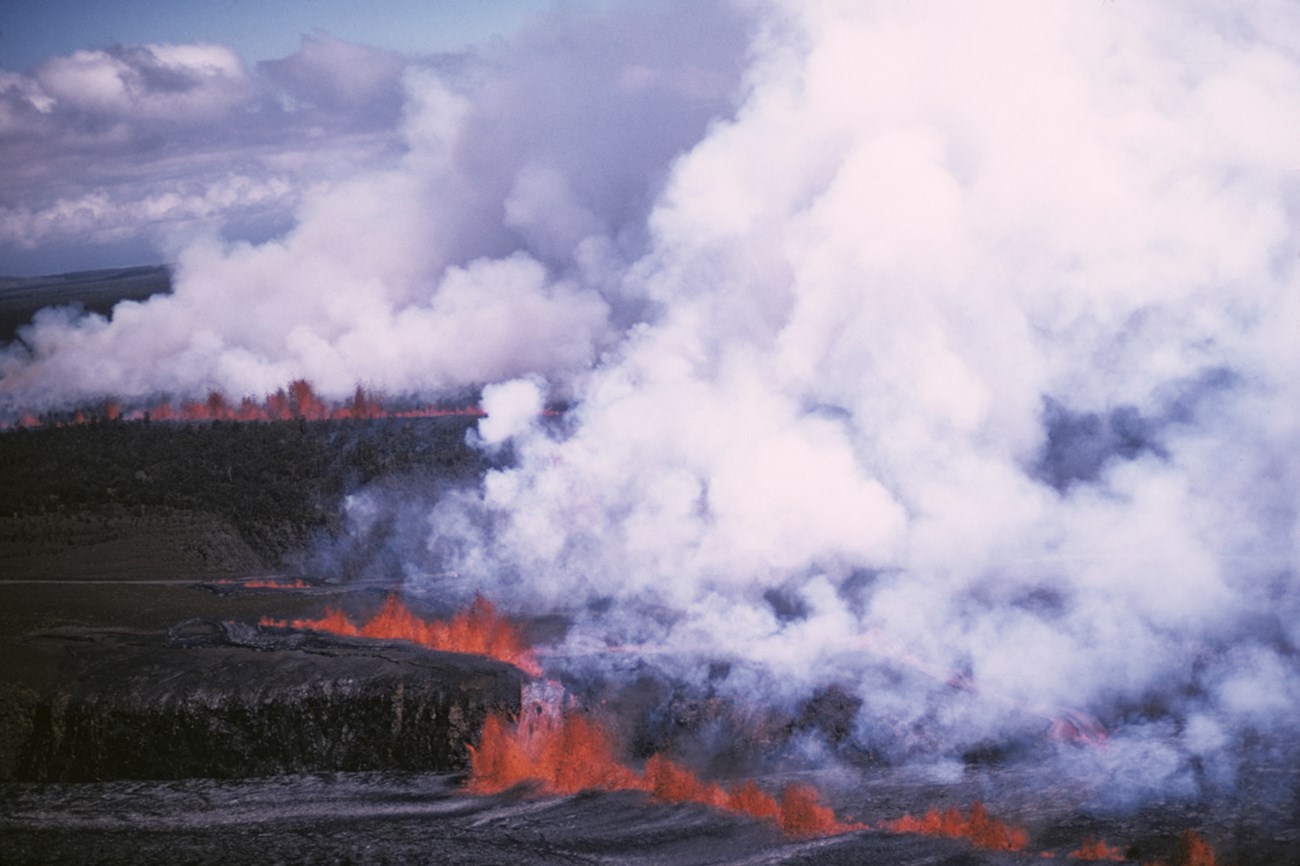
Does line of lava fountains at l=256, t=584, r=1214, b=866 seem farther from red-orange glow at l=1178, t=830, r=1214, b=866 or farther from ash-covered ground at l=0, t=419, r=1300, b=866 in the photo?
ash-covered ground at l=0, t=419, r=1300, b=866

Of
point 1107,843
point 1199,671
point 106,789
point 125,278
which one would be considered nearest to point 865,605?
point 1199,671

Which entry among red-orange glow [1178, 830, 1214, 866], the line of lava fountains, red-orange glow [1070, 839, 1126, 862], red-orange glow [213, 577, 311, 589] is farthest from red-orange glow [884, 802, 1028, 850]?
red-orange glow [213, 577, 311, 589]

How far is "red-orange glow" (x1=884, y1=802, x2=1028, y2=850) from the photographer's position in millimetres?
15312

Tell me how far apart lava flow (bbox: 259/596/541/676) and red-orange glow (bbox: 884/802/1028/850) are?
8.81 meters

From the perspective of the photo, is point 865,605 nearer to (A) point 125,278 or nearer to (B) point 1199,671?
(B) point 1199,671

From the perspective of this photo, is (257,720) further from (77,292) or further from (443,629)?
(77,292)

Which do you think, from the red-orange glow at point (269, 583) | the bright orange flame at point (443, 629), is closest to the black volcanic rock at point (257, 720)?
the bright orange flame at point (443, 629)

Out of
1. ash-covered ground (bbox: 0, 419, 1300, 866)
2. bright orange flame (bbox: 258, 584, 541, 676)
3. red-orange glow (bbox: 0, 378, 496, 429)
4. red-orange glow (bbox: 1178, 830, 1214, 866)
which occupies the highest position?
red-orange glow (bbox: 0, 378, 496, 429)

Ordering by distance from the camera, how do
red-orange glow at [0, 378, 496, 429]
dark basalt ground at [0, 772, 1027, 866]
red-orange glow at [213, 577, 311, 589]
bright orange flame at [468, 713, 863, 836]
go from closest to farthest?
dark basalt ground at [0, 772, 1027, 866] → bright orange flame at [468, 713, 863, 836] → red-orange glow at [213, 577, 311, 589] → red-orange glow at [0, 378, 496, 429]

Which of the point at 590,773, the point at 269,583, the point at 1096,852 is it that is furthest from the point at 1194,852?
the point at 269,583

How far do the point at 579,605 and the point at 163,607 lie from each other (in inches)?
416

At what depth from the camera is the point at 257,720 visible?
19.0m

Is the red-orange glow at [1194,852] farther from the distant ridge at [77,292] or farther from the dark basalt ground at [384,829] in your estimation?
the distant ridge at [77,292]

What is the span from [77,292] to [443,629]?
12447 centimetres
